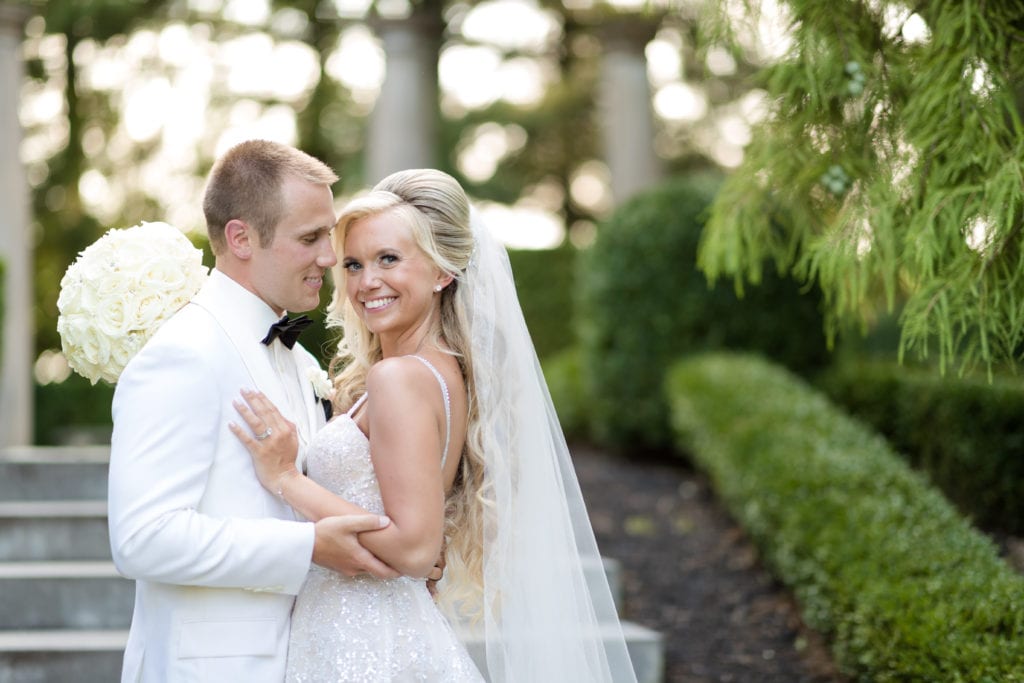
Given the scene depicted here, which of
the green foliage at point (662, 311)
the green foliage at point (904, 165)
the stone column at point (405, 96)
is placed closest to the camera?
the green foliage at point (904, 165)

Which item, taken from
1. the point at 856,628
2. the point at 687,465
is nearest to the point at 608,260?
the point at 687,465

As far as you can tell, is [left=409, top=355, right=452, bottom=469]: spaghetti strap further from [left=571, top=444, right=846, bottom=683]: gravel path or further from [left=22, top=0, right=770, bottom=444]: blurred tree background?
[left=22, top=0, right=770, bottom=444]: blurred tree background

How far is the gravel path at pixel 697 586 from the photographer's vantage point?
6121 mm

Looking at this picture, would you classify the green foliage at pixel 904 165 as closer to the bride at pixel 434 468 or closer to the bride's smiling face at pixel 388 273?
the bride at pixel 434 468

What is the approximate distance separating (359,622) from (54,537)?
417 cm

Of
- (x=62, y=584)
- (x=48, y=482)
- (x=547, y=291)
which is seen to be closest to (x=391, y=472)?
(x=62, y=584)

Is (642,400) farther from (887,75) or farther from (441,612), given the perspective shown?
(441,612)

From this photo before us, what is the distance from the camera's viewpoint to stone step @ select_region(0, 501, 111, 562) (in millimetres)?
6348

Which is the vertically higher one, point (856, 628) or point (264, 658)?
point (264, 658)

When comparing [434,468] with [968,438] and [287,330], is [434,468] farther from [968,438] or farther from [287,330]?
[968,438]

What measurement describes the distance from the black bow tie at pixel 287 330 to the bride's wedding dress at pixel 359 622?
27cm

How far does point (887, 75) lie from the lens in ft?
14.4

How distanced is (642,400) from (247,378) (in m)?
8.75

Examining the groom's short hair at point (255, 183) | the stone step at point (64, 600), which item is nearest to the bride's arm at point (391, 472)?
the groom's short hair at point (255, 183)
